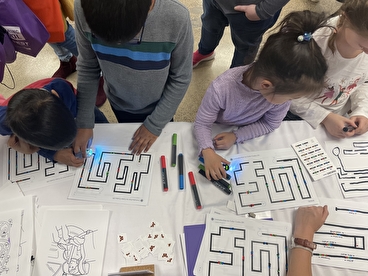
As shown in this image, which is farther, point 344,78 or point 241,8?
point 241,8

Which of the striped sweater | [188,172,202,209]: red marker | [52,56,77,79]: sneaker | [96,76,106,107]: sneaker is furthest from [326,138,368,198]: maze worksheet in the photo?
[52,56,77,79]: sneaker

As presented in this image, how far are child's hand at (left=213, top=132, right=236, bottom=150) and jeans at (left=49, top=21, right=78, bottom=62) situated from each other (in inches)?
39.5

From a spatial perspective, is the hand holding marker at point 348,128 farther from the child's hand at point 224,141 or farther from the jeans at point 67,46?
the jeans at point 67,46

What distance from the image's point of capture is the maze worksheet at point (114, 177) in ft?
2.74

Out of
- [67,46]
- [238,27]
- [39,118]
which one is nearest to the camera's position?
[39,118]

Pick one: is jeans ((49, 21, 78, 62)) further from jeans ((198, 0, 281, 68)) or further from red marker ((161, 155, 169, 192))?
red marker ((161, 155, 169, 192))

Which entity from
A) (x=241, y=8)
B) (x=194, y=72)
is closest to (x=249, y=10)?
(x=241, y=8)

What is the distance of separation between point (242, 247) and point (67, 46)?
4.36 ft

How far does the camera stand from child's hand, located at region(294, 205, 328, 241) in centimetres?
76

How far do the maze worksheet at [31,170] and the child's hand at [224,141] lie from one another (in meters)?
0.46

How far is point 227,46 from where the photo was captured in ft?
6.41

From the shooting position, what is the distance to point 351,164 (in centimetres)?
89

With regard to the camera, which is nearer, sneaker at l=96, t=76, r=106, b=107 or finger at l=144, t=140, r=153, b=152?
finger at l=144, t=140, r=153, b=152

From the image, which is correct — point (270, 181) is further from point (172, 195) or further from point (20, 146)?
point (20, 146)
